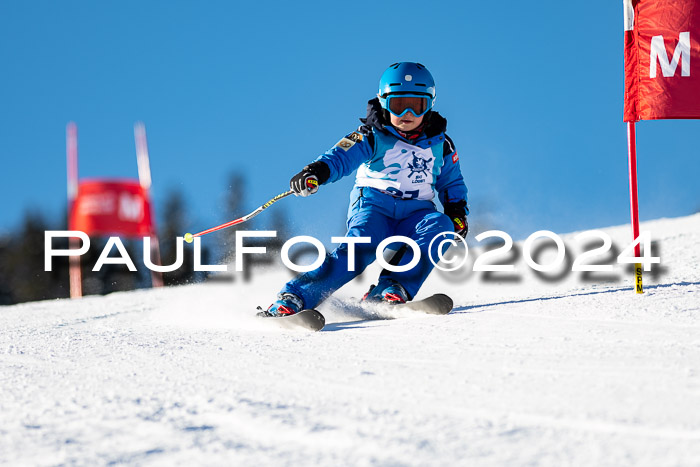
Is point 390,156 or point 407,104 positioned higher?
point 407,104

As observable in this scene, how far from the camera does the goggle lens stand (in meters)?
4.12

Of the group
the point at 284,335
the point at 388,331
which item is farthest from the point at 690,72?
the point at 284,335

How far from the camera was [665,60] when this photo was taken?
3.87 meters

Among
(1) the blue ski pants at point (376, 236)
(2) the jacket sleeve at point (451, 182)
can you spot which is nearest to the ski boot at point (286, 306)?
(1) the blue ski pants at point (376, 236)

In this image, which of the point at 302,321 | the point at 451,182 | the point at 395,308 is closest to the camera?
the point at 302,321

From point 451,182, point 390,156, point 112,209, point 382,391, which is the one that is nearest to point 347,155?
point 390,156

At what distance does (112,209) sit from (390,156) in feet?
42.9

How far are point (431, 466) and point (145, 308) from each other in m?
4.91

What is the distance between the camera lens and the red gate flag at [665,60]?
3.85 m

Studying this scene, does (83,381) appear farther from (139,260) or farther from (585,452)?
(139,260)

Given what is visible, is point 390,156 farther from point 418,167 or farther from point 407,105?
→ point 407,105

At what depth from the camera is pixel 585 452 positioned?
1306 mm

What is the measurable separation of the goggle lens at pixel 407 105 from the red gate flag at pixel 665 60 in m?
1.15

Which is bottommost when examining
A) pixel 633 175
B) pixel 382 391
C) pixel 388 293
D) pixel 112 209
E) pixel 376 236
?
pixel 382 391
